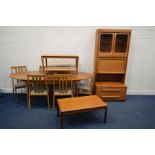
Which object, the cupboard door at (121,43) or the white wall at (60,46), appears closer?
the cupboard door at (121,43)

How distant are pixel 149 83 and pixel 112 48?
165 centimetres

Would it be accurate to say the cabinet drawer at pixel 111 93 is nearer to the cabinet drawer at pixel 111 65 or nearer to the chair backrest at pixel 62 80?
the cabinet drawer at pixel 111 65

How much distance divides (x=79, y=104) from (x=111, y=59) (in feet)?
4.88

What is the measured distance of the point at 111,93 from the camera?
10.4ft

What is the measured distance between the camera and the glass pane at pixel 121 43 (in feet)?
10.3

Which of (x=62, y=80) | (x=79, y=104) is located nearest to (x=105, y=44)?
(x=62, y=80)

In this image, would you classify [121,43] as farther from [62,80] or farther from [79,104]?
[79,104]

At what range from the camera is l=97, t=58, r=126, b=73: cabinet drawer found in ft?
10.4

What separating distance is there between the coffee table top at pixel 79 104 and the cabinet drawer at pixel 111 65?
1011 millimetres

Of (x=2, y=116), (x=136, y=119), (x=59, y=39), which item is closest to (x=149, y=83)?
(x=136, y=119)

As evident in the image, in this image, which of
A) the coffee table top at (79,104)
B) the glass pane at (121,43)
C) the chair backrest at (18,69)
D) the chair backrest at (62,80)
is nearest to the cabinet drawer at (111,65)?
the glass pane at (121,43)

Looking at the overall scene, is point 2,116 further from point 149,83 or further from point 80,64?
point 149,83

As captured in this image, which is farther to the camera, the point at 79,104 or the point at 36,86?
the point at 36,86

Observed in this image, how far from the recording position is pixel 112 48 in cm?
306
